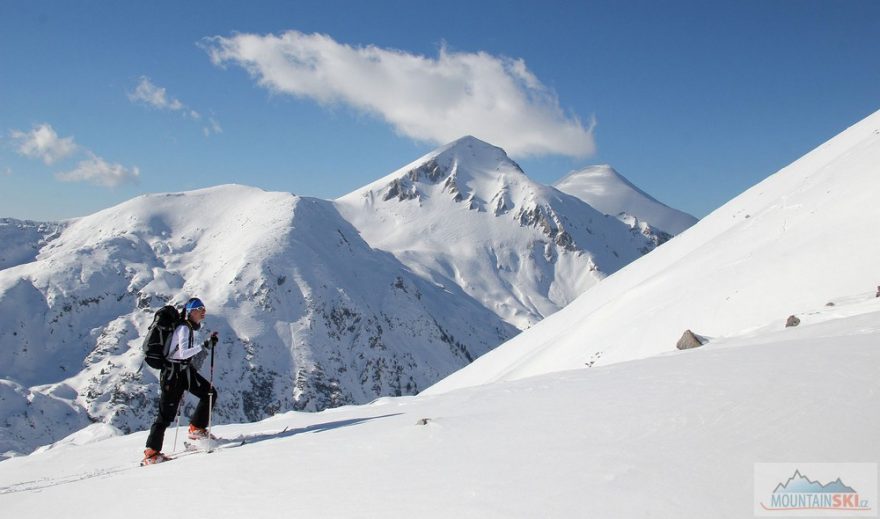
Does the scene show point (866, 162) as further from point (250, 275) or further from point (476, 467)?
point (250, 275)

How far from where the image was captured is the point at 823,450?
5.43 meters

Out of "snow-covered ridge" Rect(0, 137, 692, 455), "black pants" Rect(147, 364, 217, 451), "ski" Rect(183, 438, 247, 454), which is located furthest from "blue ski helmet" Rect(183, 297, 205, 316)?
"snow-covered ridge" Rect(0, 137, 692, 455)

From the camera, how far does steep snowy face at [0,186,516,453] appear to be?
120 metres

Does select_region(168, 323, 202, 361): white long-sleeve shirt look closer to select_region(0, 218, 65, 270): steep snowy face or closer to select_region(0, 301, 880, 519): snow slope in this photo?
select_region(0, 301, 880, 519): snow slope

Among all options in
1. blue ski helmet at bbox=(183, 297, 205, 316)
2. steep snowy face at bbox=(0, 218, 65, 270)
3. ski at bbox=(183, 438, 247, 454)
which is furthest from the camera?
steep snowy face at bbox=(0, 218, 65, 270)

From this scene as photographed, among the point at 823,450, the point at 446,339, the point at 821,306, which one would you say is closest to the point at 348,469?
the point at 823,450

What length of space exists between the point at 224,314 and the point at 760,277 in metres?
136

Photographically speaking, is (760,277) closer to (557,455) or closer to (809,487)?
(809,487)

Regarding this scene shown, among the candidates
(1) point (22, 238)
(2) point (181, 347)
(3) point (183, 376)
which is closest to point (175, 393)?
(3) point (183, 376)

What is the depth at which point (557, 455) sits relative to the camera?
599cm

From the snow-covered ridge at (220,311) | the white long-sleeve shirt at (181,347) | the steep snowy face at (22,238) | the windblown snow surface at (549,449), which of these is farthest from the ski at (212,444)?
the steep snowy face at (22,238)

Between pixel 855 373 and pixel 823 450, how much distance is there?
2.64m

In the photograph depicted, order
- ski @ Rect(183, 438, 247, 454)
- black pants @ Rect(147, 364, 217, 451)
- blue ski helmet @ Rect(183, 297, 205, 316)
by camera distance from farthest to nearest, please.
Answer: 1. blue ski helmet @ Rect(183, 297, 205, 316)
2. ski @ Rect(183, 438, 247, 454)
3. black pants @ Rect(147, 364, 217, 451)

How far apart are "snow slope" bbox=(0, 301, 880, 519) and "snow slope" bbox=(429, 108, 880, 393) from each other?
7359 mm
